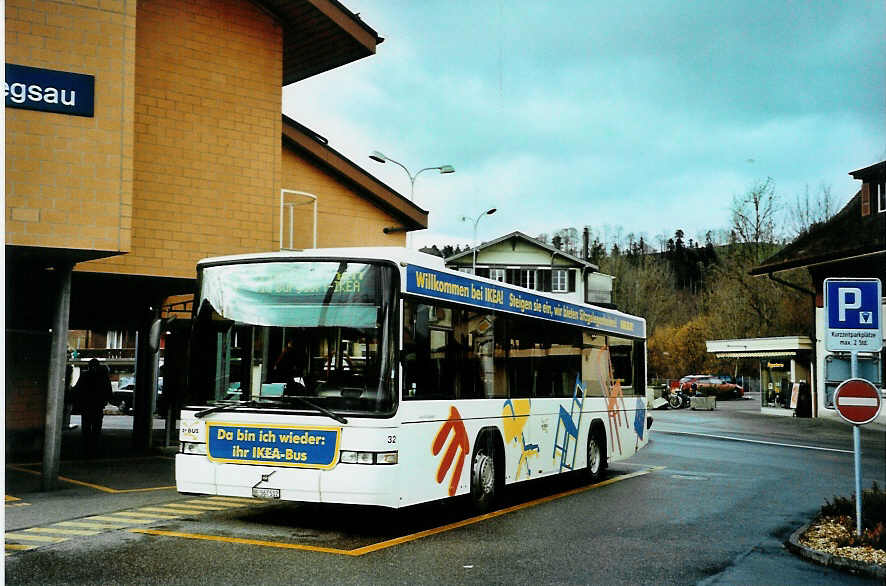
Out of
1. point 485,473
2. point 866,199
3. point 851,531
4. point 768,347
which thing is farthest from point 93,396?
point 768,347

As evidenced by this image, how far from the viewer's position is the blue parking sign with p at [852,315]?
1027 centimetres

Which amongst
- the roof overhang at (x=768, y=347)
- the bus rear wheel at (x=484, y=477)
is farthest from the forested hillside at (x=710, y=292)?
the bus rear wheel at (x=484, y=477)

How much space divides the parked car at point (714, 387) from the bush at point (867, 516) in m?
56.9

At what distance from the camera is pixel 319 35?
63.5 feet

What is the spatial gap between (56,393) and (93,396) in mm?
7180

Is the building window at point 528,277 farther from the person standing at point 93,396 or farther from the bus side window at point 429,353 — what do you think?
the bus side window at point 429,353

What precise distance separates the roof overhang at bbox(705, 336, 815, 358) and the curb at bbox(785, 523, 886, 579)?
34083 millimetres

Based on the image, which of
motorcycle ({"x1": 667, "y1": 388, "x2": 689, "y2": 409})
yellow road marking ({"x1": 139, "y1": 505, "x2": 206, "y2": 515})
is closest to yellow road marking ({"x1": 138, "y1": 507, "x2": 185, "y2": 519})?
yellow road marking ({"x1": 139, "y1": 505, "x2": 206, "y2": 515})

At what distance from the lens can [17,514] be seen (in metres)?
11.3

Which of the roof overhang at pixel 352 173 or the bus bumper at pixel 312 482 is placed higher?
the roof overhang at pixel 352 173

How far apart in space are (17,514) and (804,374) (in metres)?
38.9

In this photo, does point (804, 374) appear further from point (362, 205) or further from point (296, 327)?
point (296, 327)

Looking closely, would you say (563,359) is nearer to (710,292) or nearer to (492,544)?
(492,544)

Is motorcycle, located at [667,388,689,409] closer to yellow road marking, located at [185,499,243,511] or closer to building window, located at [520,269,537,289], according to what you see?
building window, located at [520,269,537,289]
